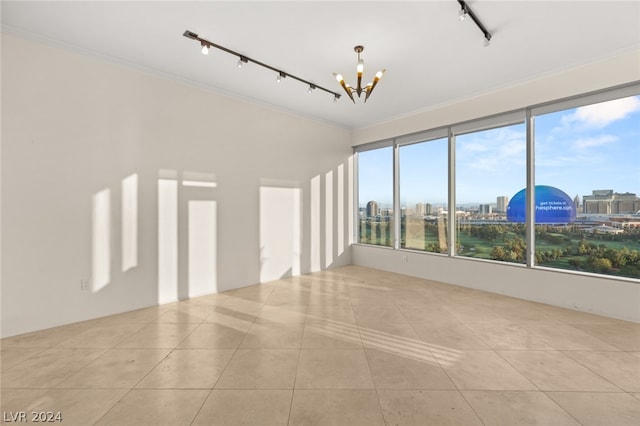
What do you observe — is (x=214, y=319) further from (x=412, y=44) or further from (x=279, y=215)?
(x=412, y=44)

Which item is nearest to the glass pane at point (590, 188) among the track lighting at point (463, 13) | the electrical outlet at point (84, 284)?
the track lighting at point (463, 13)

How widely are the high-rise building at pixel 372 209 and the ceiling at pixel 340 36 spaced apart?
116 inches

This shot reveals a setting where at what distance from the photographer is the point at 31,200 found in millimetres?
2975

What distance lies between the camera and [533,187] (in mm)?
4164

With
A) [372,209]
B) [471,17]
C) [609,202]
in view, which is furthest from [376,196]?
[471,17]

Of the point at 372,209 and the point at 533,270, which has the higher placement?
the point at 372,209

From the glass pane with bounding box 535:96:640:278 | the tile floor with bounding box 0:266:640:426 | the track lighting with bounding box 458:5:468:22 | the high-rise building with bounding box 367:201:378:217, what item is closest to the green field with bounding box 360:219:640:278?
the glass pane with bounding box 535:96:640:278

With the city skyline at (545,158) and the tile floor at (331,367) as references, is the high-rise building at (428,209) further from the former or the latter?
the tile floor at (331,367)

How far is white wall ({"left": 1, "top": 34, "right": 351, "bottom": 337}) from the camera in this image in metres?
2.94

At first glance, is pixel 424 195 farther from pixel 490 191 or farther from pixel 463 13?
pixel 463 13

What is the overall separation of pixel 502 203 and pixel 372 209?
2725 millimetres

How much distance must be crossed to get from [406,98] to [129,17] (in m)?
4.03

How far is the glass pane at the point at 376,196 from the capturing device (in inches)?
245

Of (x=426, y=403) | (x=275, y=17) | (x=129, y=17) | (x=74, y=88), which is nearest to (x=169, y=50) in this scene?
(x=129, y=17)
